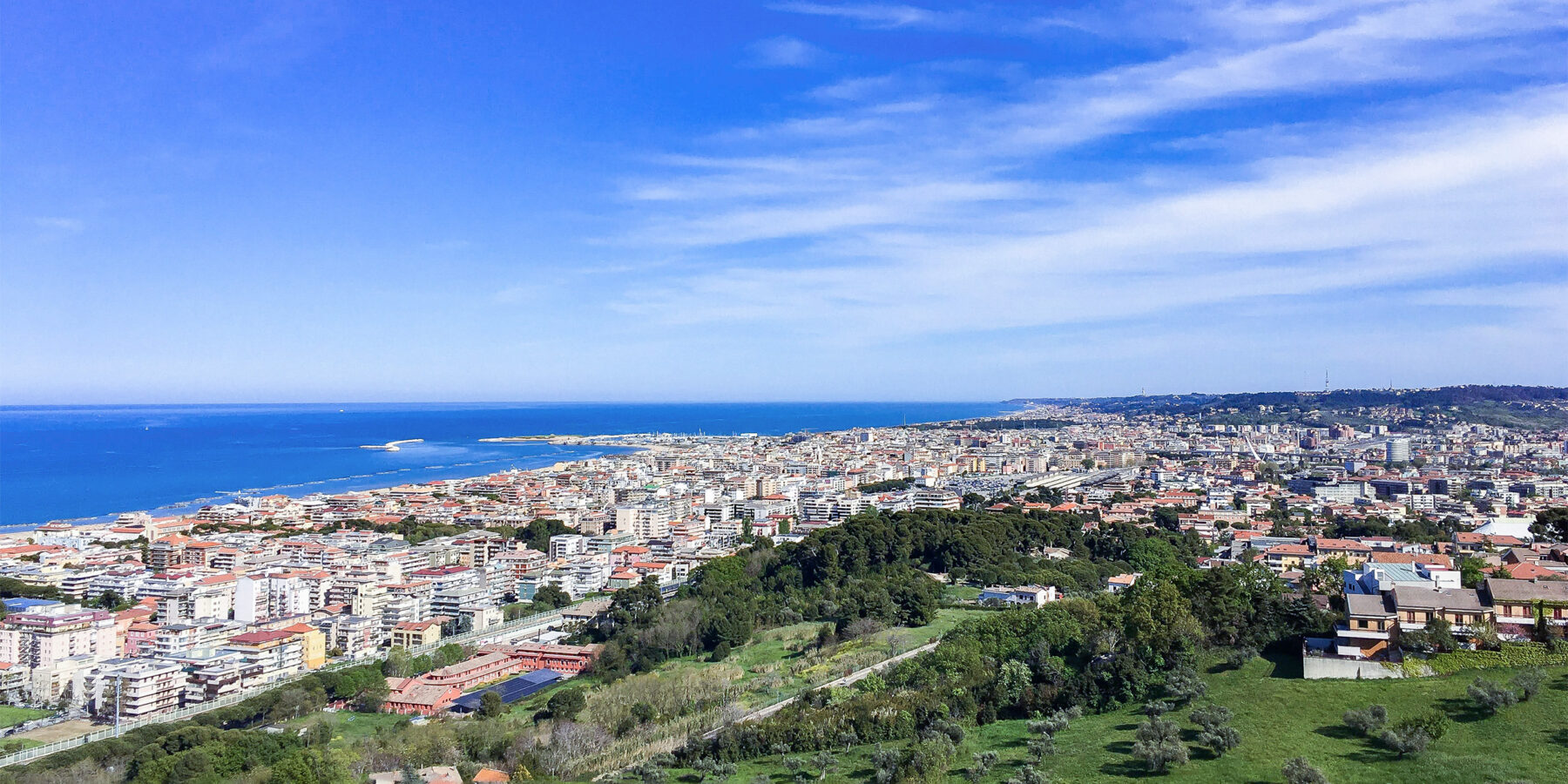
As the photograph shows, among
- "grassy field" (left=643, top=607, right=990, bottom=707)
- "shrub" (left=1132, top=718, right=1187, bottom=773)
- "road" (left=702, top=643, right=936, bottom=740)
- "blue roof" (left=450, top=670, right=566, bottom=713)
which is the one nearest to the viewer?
"shrub" (left=1132, top=718, right=1187, bottom=773)

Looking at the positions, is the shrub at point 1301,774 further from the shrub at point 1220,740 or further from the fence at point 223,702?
the fence at point 223,702

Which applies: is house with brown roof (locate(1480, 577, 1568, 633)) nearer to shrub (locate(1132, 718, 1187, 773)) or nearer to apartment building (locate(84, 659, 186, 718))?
shrub (locate(1132, 718, 1187, 773))

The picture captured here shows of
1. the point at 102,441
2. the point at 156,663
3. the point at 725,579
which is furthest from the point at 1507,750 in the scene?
the point at 102,441

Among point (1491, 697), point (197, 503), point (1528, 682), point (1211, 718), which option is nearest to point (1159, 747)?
point (1211, 718)

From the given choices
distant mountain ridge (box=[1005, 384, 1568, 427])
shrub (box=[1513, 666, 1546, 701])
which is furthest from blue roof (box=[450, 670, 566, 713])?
distant mountain ridge (box=[1005, 384, 1568, 427])

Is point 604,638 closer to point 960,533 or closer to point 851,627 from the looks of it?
point 851,627
